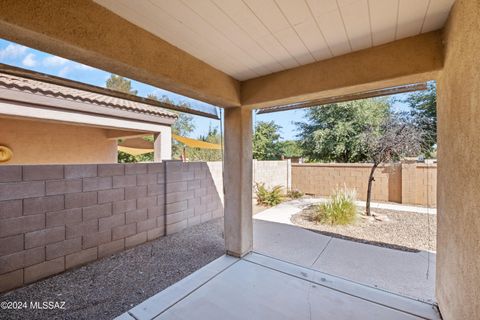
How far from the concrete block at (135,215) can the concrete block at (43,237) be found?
3.14ft

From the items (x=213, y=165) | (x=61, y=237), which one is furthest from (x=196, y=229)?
(x=61, y=237)

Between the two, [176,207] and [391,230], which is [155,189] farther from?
[391,230]

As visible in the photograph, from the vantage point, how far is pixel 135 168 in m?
4.08

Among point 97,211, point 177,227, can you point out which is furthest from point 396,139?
point 97,211

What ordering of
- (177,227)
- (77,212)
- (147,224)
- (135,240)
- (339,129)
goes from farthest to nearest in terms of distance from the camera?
1. (339,129)
2. (177,227)
3. (147,224)
4. (135,240)
5. (77,212)

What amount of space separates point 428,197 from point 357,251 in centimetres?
515

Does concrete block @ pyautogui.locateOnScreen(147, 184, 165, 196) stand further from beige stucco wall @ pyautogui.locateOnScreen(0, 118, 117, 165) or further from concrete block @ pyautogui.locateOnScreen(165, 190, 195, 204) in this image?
beige stucco wall @ pyautogui.locateOnScreen(0, 118, 117, 165)

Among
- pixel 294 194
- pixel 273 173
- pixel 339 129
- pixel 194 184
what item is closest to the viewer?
pixel 194 184

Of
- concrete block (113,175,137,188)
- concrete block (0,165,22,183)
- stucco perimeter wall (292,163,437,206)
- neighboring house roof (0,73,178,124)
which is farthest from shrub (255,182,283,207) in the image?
concrete block (0,165,22,183)

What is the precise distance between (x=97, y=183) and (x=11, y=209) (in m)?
0.99

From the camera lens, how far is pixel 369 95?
2.95 metres

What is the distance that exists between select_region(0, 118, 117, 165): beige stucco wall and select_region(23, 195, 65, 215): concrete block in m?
3.57

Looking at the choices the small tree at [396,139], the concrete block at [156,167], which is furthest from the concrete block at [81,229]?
the small tree at [396,139]

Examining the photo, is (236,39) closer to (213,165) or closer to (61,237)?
(61,237)
